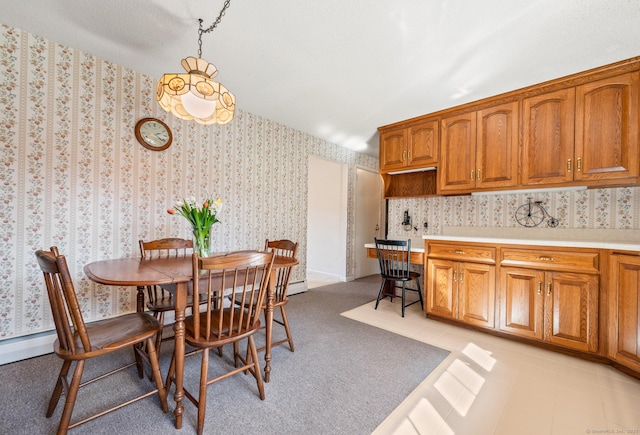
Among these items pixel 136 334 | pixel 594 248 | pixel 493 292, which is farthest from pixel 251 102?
pixel 594 248

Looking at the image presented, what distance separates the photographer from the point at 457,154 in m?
3.03

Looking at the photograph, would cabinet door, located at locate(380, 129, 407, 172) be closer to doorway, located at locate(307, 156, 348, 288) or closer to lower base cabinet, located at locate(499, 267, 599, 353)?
doorway, located at locate(307, 156, 348, 288)

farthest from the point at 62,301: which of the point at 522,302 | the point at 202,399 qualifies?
the point at 522,302

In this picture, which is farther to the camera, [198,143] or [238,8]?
[198,143]

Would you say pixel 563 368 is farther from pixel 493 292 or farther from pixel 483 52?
pixel 483 52

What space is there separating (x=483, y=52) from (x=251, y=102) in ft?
7.53

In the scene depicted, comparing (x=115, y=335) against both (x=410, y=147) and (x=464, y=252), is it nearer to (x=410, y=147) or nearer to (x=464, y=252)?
(x=464, y=252)

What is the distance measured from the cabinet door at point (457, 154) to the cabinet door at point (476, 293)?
0.90 metres

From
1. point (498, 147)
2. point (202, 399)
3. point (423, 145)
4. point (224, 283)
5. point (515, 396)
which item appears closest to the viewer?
point (202, 399)

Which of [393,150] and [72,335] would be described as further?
[393,150]

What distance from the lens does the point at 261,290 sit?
5.24 feet

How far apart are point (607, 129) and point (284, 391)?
325 cm

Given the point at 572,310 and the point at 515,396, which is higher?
the point at 572,310

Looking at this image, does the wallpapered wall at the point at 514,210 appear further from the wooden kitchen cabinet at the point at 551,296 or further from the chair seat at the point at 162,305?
the chair seat at the point at 162,305
